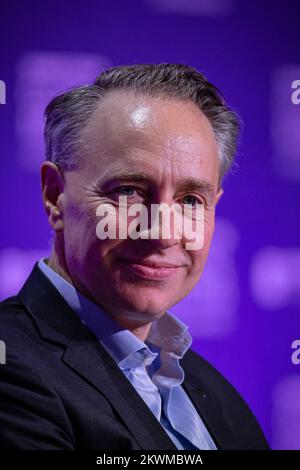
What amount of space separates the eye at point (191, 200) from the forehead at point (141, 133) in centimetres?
8

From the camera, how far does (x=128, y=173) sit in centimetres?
141

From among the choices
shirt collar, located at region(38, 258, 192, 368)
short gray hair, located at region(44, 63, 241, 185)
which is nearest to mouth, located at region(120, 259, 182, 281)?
shirt collar, located at region(38, 258, 192, 368)

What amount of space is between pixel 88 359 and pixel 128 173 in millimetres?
425

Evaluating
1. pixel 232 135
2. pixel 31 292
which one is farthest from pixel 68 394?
pixel 232 135

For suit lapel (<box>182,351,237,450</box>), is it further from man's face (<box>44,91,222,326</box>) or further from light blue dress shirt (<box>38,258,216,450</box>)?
man's face (<box>44,91,222,326</box>)

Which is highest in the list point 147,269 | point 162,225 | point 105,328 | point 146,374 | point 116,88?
point 116,88

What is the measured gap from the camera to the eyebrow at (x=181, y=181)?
1.42m

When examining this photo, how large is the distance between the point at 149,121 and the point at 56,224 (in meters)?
0.34

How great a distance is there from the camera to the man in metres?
1.34

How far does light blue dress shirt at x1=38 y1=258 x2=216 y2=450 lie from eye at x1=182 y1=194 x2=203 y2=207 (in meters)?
0.33

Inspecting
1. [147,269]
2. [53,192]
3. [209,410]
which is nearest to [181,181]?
[147,269]

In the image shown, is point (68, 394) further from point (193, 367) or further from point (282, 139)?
point (282, 139)

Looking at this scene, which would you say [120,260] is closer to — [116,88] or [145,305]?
[145,305]

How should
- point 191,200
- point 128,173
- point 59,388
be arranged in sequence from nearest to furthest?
point 59,388 → point 128,173 → point 191,200
